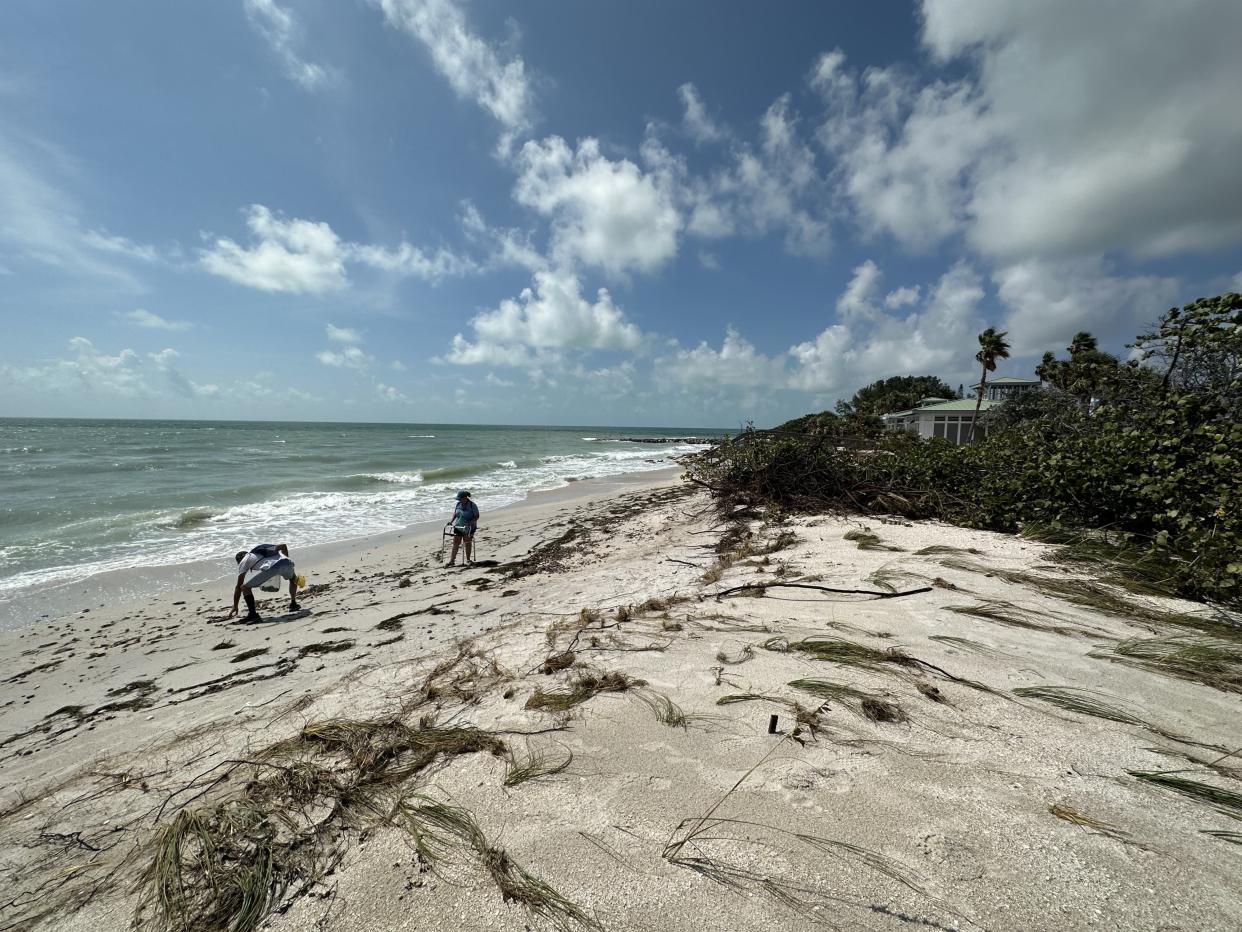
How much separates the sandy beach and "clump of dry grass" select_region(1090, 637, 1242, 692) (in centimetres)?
13

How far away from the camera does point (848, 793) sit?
7.07 feet

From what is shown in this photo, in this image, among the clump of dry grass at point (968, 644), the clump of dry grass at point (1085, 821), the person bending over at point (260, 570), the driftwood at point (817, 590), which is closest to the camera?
the clump of dry grass at point (1085, 821)

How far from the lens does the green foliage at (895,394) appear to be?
197 feet

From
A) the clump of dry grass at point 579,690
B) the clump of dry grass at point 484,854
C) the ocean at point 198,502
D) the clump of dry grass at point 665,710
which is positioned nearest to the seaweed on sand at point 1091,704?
the clump of dry grass at point 665,710

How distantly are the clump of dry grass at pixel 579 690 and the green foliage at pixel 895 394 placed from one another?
65820 millimetres

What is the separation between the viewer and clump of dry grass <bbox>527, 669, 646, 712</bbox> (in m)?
3.13

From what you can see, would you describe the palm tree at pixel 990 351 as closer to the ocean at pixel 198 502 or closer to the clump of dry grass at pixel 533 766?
the ocean at pixel 198 502

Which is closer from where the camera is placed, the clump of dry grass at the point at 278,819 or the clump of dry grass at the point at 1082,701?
the clump of dry grass at the point at 278,819

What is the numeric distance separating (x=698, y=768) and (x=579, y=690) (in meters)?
1.15

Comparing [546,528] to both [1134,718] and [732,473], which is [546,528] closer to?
[732,473]

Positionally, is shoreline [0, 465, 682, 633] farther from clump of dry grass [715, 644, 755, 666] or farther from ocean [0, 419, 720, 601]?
clump of dry grass [715, 644, 755, 666]

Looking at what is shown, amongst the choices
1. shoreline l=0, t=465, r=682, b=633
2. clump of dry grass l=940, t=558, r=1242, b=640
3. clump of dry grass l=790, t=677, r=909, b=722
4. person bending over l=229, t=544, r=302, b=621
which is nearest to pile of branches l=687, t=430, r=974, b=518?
clump of dry grass l=940, t=558, r=1242, b=640

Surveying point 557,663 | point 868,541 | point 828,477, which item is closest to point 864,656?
point 557,663

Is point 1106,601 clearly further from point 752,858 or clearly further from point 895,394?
point 895,394
